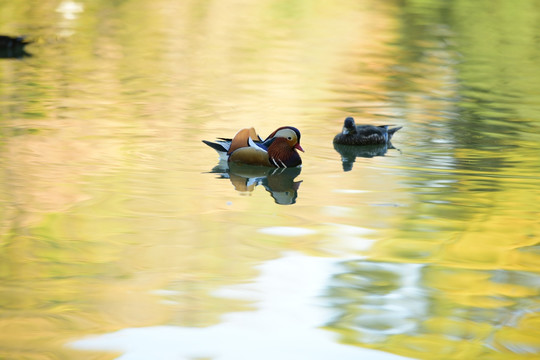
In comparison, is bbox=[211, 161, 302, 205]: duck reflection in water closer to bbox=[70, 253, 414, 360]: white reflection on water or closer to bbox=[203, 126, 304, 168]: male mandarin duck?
bbox=[203, 126, 304, 168]: male mandarin duck

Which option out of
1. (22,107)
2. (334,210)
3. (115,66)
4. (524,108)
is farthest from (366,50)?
→ (334,210)

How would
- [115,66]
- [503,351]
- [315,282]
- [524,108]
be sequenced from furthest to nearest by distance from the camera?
[115,66], [524,108], [315,282], [503,351]

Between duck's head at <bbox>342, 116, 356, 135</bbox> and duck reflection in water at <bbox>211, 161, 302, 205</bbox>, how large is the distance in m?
1.51

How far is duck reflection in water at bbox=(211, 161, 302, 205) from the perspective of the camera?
29.9 feet

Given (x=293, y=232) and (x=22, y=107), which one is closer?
(x=293, y=232)

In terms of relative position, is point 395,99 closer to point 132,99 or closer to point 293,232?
point 132,99

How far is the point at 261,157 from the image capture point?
10.2m

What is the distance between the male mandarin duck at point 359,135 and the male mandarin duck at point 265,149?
138 centimetres

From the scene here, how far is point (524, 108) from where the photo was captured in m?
14.3

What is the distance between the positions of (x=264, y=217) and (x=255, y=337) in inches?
107

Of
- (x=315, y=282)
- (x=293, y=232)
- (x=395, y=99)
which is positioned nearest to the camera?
(x=315, y=282)

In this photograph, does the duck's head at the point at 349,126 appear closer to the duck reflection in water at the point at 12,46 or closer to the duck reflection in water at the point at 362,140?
the duck reflection in water at the point at 362,140

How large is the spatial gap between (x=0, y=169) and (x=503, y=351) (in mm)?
5978

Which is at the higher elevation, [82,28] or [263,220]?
[82,28]
